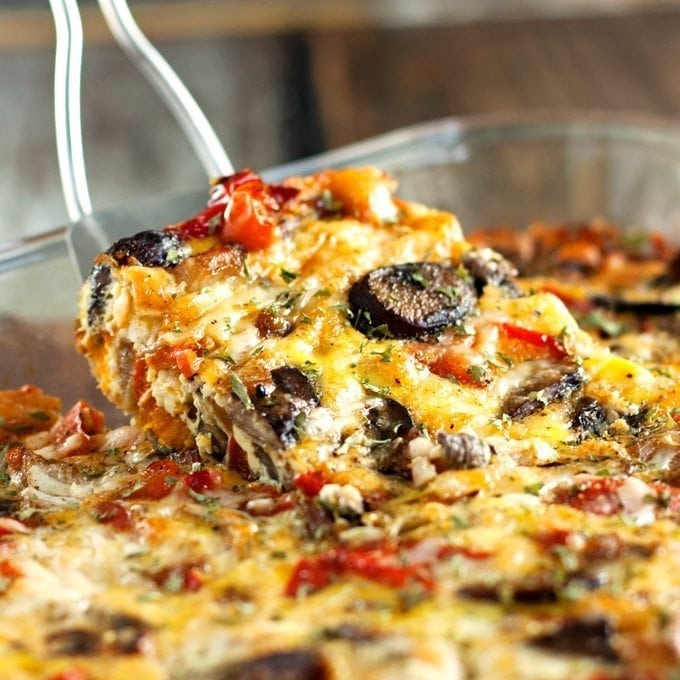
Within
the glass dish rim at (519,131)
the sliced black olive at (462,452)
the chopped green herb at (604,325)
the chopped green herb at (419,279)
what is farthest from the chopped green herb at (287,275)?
the glass dish rim at (519,131)

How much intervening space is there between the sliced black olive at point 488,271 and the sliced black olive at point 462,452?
0.97 meters

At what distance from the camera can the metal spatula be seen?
457 centimetres

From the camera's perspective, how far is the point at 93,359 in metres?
3.90

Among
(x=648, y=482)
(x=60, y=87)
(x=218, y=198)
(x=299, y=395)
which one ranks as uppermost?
(x=60, y=87)

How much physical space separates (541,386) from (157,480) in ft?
4.30

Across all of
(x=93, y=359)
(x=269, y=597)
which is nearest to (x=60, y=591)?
(x=269, y=597)

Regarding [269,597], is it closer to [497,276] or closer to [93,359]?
[93,359]

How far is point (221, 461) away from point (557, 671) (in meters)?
1.43

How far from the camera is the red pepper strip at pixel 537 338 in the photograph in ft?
12.2

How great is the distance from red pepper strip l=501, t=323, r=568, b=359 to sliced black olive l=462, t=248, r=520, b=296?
261 millimetres

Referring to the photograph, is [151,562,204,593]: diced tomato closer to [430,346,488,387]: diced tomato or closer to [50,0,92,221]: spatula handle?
[430,346,488,387]: diced tomato

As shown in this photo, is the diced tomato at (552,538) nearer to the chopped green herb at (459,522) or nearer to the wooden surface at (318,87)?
the chopped green herb at (459,522)

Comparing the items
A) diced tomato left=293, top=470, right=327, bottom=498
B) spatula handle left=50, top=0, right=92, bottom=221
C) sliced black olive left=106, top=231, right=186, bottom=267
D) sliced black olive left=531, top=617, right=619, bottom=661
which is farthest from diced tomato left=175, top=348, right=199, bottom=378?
spatula handle left=50, top=0, right=92, bottom=221

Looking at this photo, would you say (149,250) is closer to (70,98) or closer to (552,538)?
(70,98)
